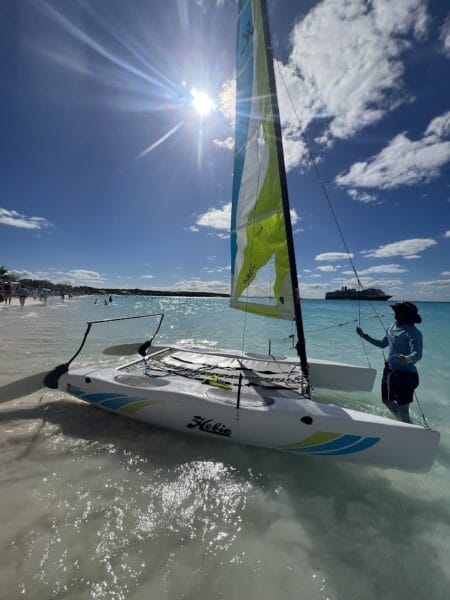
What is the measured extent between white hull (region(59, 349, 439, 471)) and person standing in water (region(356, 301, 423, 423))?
3.43ft

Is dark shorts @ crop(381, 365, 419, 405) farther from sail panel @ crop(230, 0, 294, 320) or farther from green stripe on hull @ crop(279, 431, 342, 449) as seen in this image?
sail panel @ crop(230, 0, 294, 320)

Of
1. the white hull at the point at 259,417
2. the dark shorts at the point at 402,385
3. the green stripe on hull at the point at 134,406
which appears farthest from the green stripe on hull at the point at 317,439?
the green stripe on hull at the point at 134,406

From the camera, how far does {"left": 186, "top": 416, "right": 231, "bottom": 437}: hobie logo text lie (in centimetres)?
379

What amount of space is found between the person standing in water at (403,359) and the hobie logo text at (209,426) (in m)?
2.54

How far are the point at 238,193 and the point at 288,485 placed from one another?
5.78 metres

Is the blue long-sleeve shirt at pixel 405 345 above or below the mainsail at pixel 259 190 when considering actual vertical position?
below

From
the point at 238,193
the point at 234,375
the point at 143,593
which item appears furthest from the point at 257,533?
the point at 238,193

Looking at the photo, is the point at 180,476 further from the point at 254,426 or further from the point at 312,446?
the point at 312,446

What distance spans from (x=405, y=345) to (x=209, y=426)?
119 inches

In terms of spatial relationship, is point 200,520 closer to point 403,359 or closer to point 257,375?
point 257,375

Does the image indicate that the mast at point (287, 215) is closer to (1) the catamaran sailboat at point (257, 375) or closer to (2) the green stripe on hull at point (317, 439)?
(1) the catamaran sailboat at point (257, 375)

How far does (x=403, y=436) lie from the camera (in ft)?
10.1

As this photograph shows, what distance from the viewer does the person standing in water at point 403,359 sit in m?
3.90

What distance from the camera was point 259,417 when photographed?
143 inches
